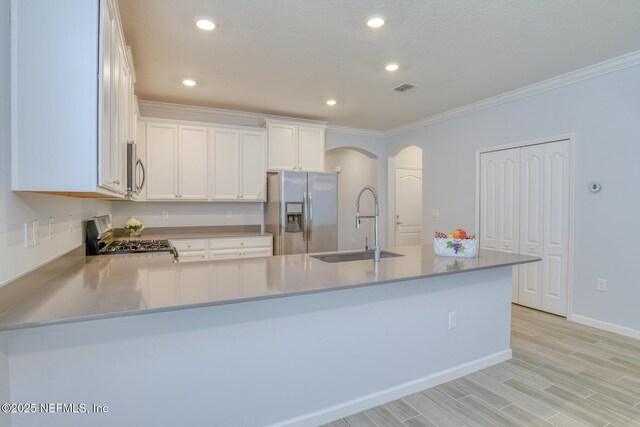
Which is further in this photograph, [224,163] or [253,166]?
[253,166]

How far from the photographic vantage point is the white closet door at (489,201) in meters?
4.31

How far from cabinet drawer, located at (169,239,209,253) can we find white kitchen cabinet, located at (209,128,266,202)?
65 cm

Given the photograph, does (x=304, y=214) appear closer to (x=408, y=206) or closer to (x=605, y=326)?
(x=408, y=206)

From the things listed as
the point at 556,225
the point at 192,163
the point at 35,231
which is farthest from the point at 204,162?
the point at 556,225

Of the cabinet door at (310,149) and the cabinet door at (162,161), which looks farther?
the cabinet door at (310,149)

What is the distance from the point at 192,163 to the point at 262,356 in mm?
3228

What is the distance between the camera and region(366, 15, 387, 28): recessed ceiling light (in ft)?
7.88

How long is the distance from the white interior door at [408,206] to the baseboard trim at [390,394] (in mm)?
3660

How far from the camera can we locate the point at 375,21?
8.02 feet

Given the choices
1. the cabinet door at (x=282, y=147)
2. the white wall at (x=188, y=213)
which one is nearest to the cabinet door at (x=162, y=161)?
the white wall at (x=188, y=213)

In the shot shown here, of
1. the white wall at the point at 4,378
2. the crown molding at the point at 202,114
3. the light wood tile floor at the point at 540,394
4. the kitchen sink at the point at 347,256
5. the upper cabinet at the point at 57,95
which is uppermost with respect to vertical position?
the crown molding at the point at 202,114

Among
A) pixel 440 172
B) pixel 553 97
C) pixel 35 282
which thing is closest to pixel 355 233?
pixel 440 172

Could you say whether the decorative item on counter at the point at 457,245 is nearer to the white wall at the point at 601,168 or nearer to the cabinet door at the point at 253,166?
the white wall at the point at 601,168

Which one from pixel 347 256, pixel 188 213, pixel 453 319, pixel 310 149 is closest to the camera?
pixel 453 319
